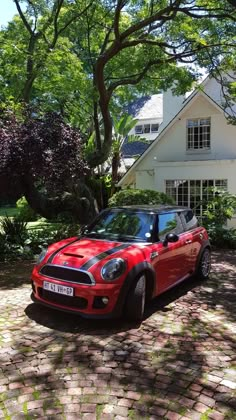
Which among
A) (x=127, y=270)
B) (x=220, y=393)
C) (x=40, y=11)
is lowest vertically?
(x=220, y=393)

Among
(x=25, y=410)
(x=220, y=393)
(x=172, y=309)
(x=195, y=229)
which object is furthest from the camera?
(x=195, y=229)

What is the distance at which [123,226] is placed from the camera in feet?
22.5

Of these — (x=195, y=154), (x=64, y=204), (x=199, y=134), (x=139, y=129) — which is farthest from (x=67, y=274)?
(x=139, y=129)

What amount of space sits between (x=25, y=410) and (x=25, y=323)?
220cm

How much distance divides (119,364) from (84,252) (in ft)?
6.27

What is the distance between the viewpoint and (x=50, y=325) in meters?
5.54

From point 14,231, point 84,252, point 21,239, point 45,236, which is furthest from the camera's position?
point 45,236

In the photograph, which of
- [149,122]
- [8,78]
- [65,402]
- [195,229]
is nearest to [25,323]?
[65,402]

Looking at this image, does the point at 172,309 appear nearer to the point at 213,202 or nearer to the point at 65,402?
the point at 65,402

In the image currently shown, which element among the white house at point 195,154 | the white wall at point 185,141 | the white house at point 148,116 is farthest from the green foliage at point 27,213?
the white house at point 148,116

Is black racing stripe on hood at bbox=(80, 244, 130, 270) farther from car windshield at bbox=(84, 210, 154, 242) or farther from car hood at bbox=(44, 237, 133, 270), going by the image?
car windshield at bbox=(84, 210, 154, 242)

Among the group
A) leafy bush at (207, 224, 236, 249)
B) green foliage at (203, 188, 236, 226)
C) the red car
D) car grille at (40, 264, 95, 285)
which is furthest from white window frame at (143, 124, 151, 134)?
car grille at (40, 264, 95, 285)

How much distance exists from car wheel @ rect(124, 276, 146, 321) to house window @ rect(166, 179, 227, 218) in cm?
1234

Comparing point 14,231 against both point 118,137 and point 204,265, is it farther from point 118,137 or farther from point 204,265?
point 118,137
